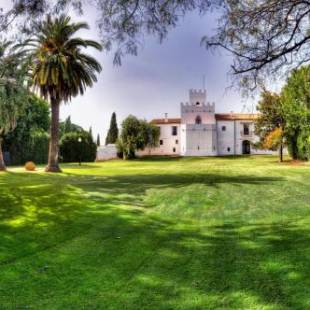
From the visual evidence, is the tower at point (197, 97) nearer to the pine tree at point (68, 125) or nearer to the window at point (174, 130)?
the window at point (174, 130)

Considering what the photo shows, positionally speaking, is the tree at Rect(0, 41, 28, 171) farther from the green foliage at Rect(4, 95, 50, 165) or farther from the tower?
the tower

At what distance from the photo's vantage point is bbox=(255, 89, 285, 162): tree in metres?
46.9

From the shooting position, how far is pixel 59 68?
31.3 meters

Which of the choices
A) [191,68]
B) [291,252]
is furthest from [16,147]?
[291,252]

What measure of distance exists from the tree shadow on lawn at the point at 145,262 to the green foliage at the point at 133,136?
53.5 metres

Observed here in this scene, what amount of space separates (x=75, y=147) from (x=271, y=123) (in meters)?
25.7

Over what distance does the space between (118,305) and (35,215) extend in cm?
644

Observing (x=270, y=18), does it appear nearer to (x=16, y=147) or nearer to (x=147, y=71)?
(x=147, y=71)

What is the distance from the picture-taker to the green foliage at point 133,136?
66.4 m

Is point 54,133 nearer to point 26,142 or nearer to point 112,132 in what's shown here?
point 26,142

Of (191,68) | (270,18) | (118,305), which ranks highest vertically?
(270,18)

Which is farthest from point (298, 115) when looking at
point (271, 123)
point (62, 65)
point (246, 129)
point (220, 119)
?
point (220, 119)

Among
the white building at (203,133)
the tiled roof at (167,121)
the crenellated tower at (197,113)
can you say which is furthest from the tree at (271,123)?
the tiled roof at (167,121)

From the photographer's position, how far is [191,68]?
11109 mm
